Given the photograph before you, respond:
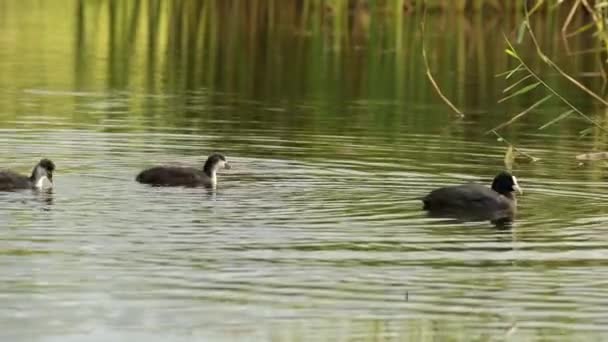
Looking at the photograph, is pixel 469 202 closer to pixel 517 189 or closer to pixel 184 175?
pixel 517 189

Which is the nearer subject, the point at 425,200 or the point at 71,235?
the point at 71,235

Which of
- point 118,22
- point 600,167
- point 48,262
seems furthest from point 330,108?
point 118,22

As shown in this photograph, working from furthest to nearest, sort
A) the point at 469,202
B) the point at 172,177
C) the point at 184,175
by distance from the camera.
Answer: the point at 184,175 < the point at 172,177 < the point at 469,202

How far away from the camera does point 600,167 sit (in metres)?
19.8

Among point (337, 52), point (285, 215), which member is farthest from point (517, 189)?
point (337, 52)

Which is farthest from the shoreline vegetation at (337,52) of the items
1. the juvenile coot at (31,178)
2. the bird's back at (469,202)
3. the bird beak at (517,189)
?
the juvenile coot at (31,178)

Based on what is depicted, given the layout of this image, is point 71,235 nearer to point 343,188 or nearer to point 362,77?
point 343,188

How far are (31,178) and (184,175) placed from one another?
1.63m

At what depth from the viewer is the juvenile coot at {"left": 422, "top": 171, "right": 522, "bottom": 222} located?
16.1 meters

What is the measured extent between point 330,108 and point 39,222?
12.2 m

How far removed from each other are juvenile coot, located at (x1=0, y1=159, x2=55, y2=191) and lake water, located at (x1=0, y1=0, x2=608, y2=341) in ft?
0.42

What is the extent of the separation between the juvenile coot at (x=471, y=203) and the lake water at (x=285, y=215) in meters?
0.23

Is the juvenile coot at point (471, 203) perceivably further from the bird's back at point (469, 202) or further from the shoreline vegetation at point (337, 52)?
the shoreline vegetation at point (337, 52)

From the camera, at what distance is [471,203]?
16.4 m
